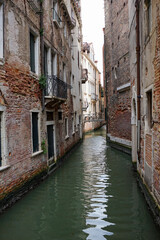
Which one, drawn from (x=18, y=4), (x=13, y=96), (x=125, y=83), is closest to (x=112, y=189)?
(x=13, y=96)

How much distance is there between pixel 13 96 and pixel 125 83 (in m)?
9.32

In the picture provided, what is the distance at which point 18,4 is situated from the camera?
646 centimetres

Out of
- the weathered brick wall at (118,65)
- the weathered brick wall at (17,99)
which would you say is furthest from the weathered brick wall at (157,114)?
the weathered brick wall at (118,65)

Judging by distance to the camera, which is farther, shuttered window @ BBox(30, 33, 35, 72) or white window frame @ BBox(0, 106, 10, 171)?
shuttered window @ BBox(30, 33, 35, 72)

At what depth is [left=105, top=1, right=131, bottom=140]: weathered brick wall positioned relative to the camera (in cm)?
1406

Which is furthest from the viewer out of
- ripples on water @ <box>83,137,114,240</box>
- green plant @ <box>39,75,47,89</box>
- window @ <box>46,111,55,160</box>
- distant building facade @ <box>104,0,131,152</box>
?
distant building facade @ <box>104,0,131,152</box>

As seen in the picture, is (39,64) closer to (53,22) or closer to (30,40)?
(30,40)

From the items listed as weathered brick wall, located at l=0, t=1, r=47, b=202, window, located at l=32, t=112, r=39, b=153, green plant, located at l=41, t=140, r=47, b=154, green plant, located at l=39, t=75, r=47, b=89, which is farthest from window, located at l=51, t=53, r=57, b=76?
green plant, located at l=41, t=140, r=47, b=154

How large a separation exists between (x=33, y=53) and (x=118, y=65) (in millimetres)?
9008

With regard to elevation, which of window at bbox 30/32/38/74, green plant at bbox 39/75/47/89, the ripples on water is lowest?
the ripples on water

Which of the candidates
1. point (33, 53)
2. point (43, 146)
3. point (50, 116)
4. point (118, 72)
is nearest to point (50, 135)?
point (50, 116)

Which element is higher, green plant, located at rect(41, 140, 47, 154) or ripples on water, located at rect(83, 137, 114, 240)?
green plant, located at rect(41, 140, 47, 154)

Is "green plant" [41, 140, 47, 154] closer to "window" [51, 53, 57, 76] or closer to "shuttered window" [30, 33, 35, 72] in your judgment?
"shuttered window" [30, 33, 35, 72]

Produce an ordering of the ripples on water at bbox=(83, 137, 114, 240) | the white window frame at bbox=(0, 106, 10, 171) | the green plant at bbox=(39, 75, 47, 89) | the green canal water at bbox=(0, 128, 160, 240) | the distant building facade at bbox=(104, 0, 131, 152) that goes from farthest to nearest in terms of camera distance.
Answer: the distant building facade at bbox=(104, 0, 131, 152)
the green plant at bbox=(39, 75, 47, 89)
the white window frame at bbox=(0, 106, 10, 171)
the ripples on water at bbox=(83, 137, 114, 240)
the green canal water at bbox=(0, 128, 160, 240)
